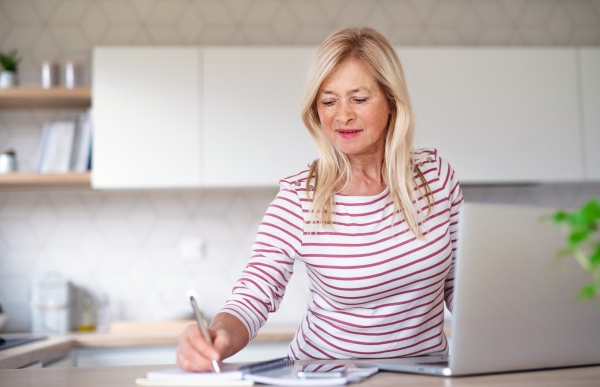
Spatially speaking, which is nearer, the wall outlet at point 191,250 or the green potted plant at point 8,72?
the green potted plant at point 8,72

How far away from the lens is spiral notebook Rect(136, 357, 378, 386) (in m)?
0.89

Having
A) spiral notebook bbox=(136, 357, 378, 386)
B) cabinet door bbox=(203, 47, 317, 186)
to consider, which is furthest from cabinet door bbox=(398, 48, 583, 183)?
spiral notebook bbox=(136, 357, 378, 386)

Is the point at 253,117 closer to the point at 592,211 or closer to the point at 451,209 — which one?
the point at 451,209

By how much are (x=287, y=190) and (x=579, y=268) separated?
69 centimetres

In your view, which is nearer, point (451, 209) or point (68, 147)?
point (451, 209)

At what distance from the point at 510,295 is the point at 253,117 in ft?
5.99

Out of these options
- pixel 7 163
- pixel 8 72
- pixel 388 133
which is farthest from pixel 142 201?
pixel 388 133

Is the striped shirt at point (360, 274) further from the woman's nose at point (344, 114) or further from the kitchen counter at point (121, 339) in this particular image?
the kitchen counter at point (121, 339)

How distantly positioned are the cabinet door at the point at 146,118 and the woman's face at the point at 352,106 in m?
1.25

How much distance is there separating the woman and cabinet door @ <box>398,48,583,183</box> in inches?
47.4

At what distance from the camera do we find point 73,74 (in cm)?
270

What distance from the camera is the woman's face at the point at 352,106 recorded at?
1.40 metres

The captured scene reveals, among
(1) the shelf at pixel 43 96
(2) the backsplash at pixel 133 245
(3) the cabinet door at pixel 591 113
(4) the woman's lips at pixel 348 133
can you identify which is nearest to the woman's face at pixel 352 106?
(4) the woman's lips at pixel 348 133

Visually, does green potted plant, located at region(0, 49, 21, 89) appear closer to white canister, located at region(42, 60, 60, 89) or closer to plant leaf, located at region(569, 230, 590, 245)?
white canister, located at region(42, 60, 60, 89)
